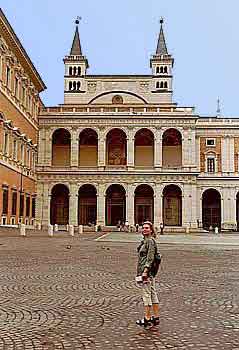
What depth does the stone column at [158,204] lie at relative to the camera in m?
55.1

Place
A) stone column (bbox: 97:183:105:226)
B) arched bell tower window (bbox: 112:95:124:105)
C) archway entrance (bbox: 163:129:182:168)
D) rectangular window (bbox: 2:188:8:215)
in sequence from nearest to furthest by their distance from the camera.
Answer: rectangular window (bbox: 2:188:8:215), stone column (bbox: 97:183:105:226), archway entrance (bbox: 163:129:182:168), arched bell tower window (bbox: 112:95:124:105)

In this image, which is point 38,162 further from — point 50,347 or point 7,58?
point 50,347

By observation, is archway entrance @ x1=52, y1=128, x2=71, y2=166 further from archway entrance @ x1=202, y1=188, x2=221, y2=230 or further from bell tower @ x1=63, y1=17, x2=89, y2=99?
archway entrance @ x1=202, y1=188, x2=221, y2=230

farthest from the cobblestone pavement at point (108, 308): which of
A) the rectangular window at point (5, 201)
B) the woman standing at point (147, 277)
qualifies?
the rectangular window at point (5, 201)

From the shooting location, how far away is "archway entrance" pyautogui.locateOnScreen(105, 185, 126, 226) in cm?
5703

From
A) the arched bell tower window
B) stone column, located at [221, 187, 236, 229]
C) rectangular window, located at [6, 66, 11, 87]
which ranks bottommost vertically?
stone column, located at [221, 187, 236, 229]

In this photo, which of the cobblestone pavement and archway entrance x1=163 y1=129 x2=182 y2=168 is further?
archway entrance x1=163 y1=129 x2=182 y2=168

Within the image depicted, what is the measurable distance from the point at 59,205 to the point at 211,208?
18.4m

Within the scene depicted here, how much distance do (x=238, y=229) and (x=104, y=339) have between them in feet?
182

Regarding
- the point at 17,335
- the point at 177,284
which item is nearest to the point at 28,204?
the point at 177,284

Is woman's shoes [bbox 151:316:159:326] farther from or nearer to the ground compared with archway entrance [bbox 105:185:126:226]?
nearer to the ground

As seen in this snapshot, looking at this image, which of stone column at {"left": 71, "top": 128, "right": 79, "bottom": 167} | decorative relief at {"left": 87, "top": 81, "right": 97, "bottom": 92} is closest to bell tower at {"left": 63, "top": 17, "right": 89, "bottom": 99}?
decorative relief at {"left": 87, "top": 81, "right": 97, "bottom": 92}

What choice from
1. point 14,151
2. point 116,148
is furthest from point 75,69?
point 14,151

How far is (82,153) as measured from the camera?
58.5 meters
